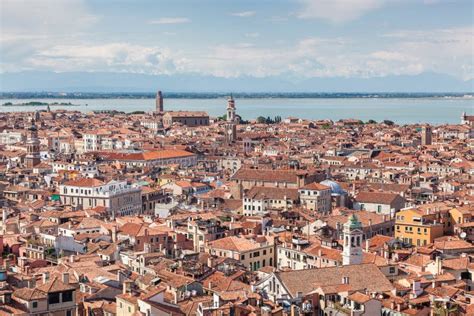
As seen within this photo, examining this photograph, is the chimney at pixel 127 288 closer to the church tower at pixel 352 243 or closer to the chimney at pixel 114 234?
the church tower at pixel 352 243

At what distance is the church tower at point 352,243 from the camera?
67.9 feet

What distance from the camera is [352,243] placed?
20.9 m

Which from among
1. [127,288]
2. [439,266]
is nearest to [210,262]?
[127,288]

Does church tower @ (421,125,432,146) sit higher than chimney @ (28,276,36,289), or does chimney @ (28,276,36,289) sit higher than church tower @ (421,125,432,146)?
chimney @ (28,276,36,289)

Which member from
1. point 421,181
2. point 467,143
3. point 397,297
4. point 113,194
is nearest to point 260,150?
point 467,143

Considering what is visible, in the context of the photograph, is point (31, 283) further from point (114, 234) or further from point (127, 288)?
point (114, 234)

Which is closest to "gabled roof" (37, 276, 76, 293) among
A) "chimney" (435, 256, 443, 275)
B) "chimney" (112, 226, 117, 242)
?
"chimney" (435, 256, 443, 275)

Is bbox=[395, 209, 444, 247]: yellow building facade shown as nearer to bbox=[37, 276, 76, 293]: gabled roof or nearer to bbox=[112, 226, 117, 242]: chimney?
bbox=[112, 226, 117, 242]: chimney

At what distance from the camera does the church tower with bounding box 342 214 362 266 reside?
67.9 ft

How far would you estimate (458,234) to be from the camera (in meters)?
27.3

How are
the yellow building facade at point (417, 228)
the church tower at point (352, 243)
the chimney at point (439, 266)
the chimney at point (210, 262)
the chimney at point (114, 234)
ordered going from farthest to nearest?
the yellow building facade at point (417, 228), the chimney at point (114, 234), the chimney at point (210, 262), the church tower at point (352, 243), the chimney at point (439, 266)

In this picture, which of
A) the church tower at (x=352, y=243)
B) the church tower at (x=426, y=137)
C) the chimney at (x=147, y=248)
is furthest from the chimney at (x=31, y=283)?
the church tower at (x=426, y=137)

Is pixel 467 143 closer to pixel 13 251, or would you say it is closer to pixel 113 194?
pixel 113 194

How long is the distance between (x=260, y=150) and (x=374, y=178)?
26.5 metres
